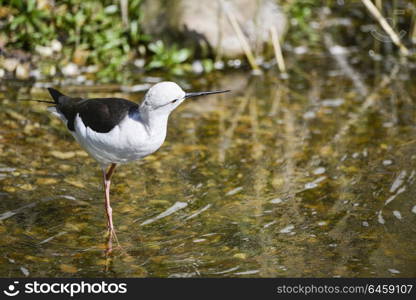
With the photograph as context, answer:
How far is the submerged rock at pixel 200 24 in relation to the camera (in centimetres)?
908

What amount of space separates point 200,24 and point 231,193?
12.7 ft

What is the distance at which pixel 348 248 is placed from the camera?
16.1 feet

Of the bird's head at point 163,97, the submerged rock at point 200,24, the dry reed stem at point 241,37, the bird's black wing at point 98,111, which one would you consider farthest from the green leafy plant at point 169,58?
the bird's head at point 163,97

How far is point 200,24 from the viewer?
9094mm

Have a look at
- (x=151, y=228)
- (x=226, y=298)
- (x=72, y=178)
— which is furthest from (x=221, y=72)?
(x=226, y=298)

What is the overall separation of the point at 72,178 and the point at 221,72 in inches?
139

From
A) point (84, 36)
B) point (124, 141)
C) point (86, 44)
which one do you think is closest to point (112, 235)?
point (124, 141)

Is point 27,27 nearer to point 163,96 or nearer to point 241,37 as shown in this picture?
point 241,37

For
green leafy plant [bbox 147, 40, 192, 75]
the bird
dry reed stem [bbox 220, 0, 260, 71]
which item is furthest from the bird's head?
green leafy plant [bbox 147, 40, 192, 75]

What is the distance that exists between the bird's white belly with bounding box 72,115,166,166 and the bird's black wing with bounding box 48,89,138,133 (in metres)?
0.05

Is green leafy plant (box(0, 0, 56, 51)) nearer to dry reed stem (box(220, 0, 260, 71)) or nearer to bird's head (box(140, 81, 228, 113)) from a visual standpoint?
dry reed stem (box(220, 0, 260, 71))

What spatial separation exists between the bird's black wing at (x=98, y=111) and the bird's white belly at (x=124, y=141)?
0.05 meters

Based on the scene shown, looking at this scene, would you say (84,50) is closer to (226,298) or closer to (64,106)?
(64,106)

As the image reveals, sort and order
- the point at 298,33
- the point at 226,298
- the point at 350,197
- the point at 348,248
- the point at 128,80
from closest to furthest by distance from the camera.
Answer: the point at 226,298
the point at 348,248
the point at 350,197
the point at 128,80
the point at 298,33
